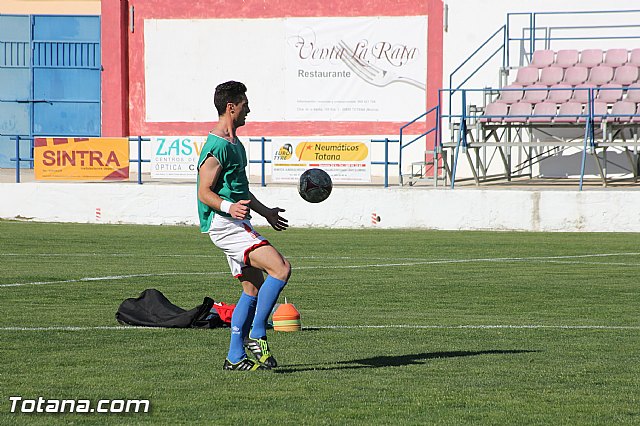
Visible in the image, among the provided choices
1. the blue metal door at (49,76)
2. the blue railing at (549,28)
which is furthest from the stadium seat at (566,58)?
the blue metal door at (49,76)

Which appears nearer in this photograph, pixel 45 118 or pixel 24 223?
pixel 24 223

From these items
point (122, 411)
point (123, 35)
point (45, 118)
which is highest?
point (123, 35)

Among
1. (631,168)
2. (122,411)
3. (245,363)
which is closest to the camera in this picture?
(122,411)

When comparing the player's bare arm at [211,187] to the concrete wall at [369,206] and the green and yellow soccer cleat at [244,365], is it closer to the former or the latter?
the green and yellow soccer cleat at [244,365]

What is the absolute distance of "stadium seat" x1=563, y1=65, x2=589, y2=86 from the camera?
30.2 meters

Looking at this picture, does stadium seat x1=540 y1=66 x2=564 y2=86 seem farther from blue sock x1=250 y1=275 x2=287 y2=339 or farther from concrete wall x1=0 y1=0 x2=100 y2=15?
blue sock x1=250 y1=275 x2=287 y2=339

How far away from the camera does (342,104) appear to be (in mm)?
34938

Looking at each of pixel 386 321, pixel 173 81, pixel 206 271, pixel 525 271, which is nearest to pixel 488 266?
pixel 525 271

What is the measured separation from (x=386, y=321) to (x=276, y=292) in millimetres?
3232

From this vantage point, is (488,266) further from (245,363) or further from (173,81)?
(173,81)

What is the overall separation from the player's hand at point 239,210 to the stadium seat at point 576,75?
76.9 feet

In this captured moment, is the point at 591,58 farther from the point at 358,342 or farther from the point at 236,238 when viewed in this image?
the point at 236,238

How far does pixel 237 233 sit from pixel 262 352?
2.80 feet

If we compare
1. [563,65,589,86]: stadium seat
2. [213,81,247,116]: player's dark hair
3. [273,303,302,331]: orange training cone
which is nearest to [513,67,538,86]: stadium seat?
[563,65,589,86]: stadium seat
